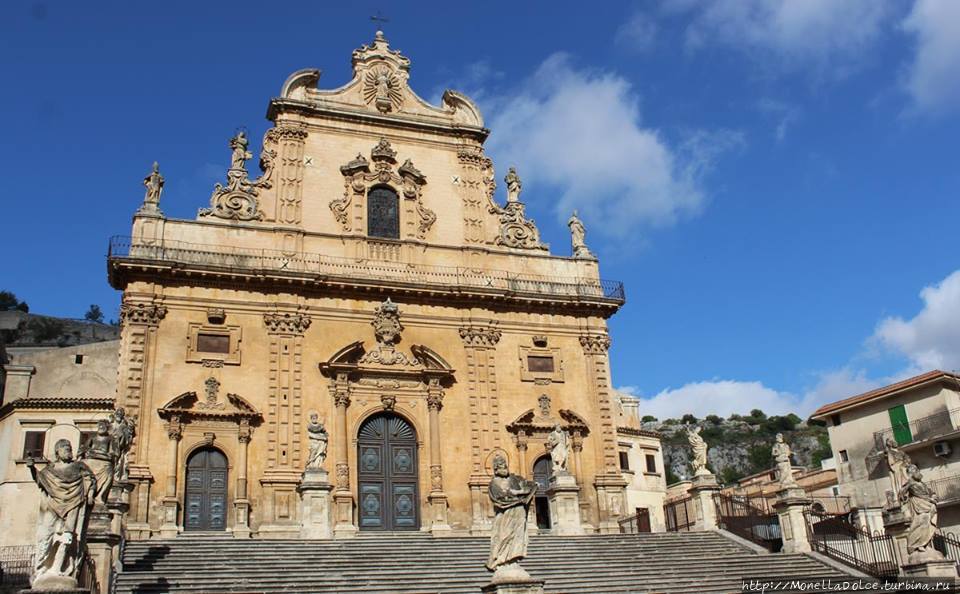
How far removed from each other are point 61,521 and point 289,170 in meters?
17.4

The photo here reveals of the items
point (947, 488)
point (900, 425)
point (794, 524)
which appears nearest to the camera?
point (794, 524)

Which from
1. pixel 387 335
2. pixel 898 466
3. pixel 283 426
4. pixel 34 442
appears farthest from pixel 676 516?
pixel 34 442

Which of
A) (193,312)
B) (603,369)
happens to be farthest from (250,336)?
(603,369)

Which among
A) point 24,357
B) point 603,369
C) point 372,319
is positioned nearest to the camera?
point 372,319

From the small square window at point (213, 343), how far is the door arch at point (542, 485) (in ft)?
A: 32.5

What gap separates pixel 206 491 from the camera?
24031 millimetres

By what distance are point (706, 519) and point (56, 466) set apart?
1742 cm

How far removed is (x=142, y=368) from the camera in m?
24.2

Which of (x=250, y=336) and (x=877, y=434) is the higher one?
(x=250, y=336)

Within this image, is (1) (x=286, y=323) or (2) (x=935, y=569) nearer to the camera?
(2) (x=935, y=569)

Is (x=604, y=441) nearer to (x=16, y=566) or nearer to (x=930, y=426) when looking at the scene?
(x=930, y=426)

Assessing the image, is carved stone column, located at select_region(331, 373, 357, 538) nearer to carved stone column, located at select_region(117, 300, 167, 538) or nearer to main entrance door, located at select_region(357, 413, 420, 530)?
main entrance door, located at select_region(357, 413, 420, 530)

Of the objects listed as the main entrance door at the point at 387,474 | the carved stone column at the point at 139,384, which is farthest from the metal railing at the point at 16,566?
the main entrance door at the point at 387,474

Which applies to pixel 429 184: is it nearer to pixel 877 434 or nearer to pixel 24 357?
pixel 24 357
